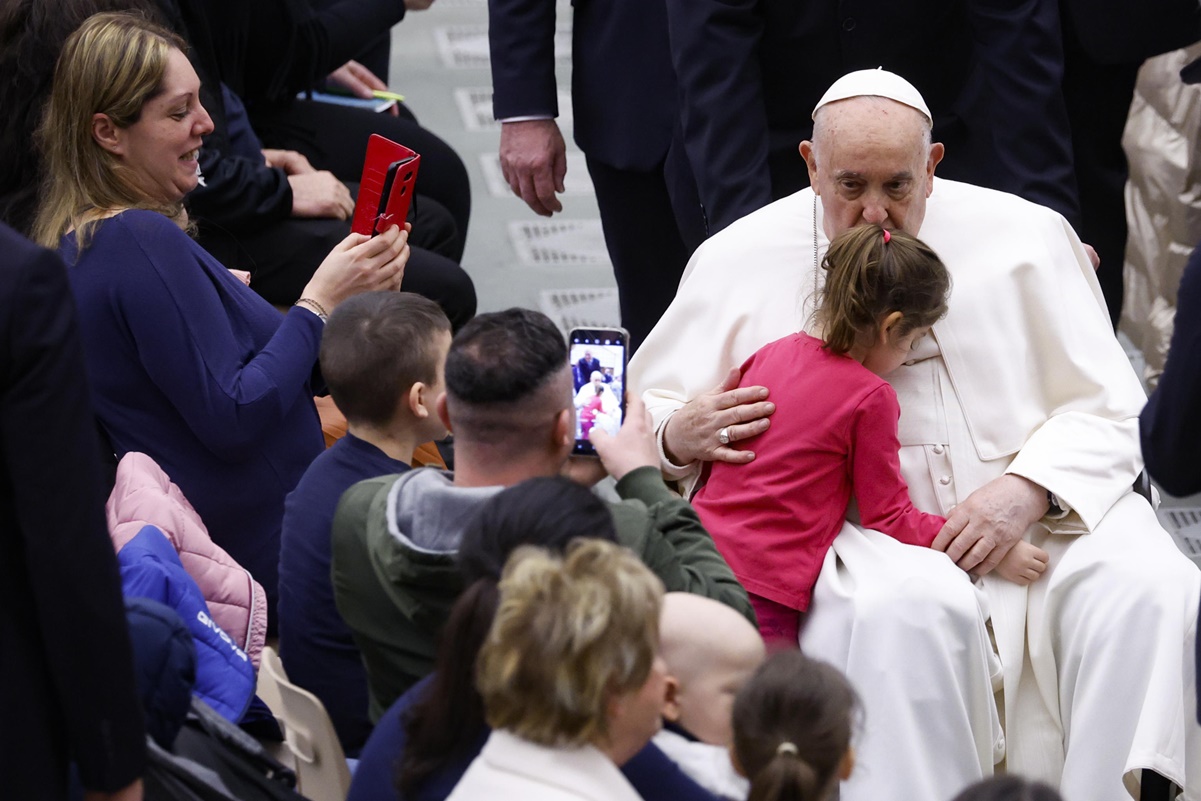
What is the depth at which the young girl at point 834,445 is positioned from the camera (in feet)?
8.91

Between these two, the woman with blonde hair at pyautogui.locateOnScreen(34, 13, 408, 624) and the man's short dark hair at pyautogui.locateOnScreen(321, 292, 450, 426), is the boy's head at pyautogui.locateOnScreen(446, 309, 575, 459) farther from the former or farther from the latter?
the woman with blonde hair at pyautogui.locateOnScreen(34, 13, 408, 624)

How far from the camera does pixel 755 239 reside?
10.9 feet

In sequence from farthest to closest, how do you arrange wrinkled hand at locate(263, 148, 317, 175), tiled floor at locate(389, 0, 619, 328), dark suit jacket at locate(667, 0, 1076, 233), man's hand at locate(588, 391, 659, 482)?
tiled floor at locate(389, 0, 619, 328), wrinkled hand at locate(263, 148, 317, 175), dark suit jacket at locate(667, 0, 1076, 233), man's hand at locate(588, 391, 659, 482)

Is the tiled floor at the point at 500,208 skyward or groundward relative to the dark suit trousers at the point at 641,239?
groundward

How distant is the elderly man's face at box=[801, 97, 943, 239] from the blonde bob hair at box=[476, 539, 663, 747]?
5.14 feet

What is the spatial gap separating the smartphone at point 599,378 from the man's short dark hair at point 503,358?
356mm

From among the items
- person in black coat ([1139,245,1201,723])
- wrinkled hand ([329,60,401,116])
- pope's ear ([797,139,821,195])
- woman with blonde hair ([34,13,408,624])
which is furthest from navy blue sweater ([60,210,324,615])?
wrinkled hand ([329,60,401,116])

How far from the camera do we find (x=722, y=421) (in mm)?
2842

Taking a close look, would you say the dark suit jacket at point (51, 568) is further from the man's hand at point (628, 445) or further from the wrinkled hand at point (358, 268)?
the wrinkled hand at point (358, 268)

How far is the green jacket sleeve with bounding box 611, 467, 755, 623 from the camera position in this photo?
214 centimetres

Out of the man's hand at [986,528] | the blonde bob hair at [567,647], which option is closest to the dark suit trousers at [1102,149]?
the man's hand at [986,528]

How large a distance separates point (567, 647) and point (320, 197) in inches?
113

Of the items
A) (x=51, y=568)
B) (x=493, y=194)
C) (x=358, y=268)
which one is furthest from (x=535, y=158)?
(x=51, y=568)

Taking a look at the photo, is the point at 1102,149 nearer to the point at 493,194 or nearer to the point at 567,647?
the point at 493,194
